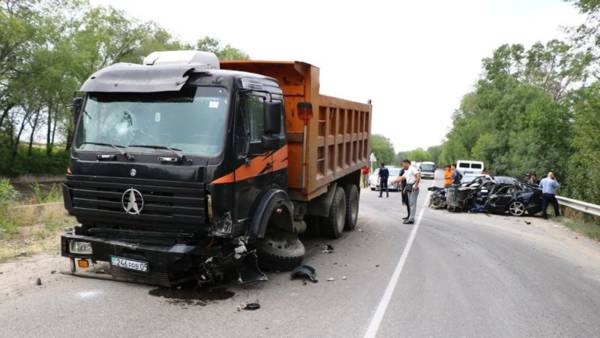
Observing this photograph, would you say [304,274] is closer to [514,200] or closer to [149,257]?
[149,257]

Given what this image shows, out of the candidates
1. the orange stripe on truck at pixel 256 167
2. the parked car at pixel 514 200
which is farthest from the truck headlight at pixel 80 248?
the parked car at pixel 514 200

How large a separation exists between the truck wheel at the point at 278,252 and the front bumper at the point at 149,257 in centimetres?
123

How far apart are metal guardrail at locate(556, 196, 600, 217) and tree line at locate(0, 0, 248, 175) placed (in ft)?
76.0

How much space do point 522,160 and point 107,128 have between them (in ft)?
114

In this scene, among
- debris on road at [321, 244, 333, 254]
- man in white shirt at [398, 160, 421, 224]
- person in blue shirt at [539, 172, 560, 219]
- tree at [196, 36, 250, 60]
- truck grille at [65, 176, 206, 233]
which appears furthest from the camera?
tree at [196, 36, 250, 60]

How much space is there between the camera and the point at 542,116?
32.7 meters

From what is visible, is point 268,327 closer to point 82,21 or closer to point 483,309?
point 483,309

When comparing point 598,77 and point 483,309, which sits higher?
point 598,77

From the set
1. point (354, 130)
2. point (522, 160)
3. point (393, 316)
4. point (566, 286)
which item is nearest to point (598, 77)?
point (354, 130)

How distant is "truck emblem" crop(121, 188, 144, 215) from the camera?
547 centimetres

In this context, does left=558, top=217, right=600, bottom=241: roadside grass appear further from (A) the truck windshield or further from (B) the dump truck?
(A) the truck windshield

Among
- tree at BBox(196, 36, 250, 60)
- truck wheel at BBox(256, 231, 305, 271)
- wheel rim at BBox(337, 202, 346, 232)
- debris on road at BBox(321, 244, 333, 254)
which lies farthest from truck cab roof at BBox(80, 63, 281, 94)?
tree at BBox(196, 36, 250, 60)

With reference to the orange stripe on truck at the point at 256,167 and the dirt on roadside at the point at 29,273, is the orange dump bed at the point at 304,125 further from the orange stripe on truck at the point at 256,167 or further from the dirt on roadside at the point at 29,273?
the dirt on roadside at the point at 29,273

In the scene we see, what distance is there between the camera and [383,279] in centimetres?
696
